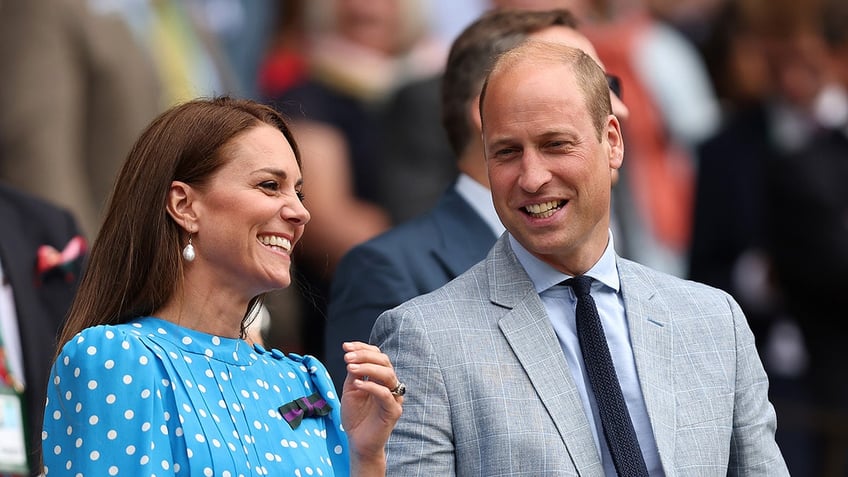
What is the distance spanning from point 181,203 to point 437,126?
4313mm

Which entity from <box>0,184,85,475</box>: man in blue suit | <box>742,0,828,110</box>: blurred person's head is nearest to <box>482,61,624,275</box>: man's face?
<box>0,184,85,475</box>: man in blue suit

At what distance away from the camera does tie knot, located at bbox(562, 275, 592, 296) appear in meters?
4.07

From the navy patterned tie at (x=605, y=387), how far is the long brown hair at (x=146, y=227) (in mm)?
915

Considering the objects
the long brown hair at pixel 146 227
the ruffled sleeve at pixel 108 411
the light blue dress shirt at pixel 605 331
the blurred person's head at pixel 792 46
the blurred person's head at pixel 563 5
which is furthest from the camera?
the blurred person's head at pixel 792 46

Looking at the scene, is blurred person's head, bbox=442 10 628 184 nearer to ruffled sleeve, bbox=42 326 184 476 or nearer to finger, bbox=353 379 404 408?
finger, bbox=353 379 404 408

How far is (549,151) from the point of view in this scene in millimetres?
4039

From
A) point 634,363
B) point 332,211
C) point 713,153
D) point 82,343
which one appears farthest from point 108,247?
point 713,153

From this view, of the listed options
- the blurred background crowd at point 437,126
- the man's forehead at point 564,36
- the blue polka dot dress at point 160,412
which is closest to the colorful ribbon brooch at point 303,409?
the blue polka dot dress at point 160,412

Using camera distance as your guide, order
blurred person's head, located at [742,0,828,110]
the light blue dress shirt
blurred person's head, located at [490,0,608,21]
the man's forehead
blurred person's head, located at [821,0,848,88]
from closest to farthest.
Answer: the light blue dress shirt, the man's forehead, blurred person's head, located at [490,0,608,21], blurred person's head, located at [742,0,828,110], blurred person's head, located at [821,0,848,88]

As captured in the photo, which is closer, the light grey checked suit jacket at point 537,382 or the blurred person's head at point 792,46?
the light grey checked suit jacket at point 537,382

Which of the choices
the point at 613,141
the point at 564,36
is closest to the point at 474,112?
the point at 564,36

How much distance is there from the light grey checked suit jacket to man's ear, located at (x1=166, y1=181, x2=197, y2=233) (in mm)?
564

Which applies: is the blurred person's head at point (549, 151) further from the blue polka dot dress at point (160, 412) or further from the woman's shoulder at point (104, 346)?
the woman's shoulder at point (104, 346)

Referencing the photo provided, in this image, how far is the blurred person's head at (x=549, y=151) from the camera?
4.01 m
